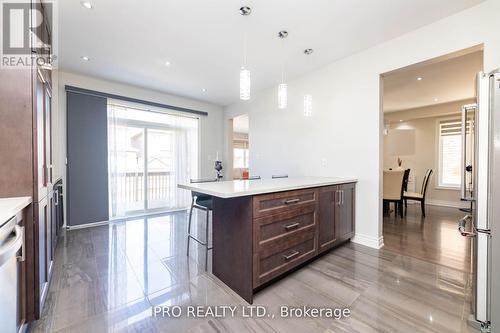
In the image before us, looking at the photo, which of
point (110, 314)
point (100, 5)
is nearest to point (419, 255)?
point (110, 314)

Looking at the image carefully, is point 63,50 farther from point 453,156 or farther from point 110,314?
point 453,156

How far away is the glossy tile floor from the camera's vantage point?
1404 mm

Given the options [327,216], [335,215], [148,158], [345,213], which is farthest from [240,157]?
[327,216]

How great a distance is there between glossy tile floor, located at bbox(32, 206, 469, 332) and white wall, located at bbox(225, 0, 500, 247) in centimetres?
76

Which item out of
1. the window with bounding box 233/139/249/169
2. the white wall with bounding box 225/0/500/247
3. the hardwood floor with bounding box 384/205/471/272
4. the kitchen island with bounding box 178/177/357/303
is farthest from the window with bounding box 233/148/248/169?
the kitchen island with bounding box 178/177/357/303

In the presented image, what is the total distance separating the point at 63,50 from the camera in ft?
9.23

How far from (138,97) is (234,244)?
3.91 meters

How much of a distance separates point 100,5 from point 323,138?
3.15 metres

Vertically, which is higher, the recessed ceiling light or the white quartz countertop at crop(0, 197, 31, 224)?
the recessed ceiling light

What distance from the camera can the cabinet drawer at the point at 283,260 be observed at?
1.66 meters

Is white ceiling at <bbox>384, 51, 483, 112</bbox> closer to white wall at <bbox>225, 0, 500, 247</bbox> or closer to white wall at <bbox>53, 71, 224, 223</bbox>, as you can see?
white wall at <bbox>225, 0, 500, 247</bbox>

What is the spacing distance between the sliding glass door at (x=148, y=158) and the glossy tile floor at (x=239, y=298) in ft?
5.49

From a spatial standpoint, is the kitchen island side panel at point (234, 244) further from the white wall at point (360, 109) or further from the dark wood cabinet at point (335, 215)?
the white wall at point (360, 109)

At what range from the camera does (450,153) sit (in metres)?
5.42
